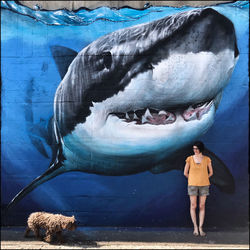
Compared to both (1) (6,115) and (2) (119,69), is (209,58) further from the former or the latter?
(1) (6,115)

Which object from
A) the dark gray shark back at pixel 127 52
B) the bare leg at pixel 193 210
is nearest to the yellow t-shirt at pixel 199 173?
the bare leg at pixel 193 210

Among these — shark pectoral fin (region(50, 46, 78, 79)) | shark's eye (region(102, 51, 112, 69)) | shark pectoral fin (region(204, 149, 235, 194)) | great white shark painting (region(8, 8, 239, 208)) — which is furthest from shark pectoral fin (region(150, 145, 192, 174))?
shark pectoral fin (region(50, 46, 78, 79))

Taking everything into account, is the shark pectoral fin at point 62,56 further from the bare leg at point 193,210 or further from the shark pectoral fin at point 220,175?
the bare leg at point 193,210

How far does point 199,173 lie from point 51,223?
2355 mm

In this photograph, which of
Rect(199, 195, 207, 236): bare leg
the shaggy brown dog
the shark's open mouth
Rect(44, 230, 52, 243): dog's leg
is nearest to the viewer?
the shaggy brown dog

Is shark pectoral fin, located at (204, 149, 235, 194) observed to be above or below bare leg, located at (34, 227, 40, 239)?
above

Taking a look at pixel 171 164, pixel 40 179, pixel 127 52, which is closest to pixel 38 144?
pixel 40 179

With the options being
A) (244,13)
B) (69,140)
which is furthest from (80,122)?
(244,13)

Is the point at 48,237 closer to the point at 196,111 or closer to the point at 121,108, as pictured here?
the point at 121,108

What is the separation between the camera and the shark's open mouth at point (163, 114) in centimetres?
570

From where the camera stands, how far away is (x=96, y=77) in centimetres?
573

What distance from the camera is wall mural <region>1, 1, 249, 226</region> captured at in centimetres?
564

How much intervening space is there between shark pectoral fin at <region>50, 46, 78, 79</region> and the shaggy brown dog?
225 cm

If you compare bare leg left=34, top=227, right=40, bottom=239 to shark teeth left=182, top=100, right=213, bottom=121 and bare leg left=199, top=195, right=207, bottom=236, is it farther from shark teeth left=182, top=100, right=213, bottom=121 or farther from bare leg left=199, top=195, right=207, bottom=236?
shark teeth left=182, top=100, right=213, bottom=121
